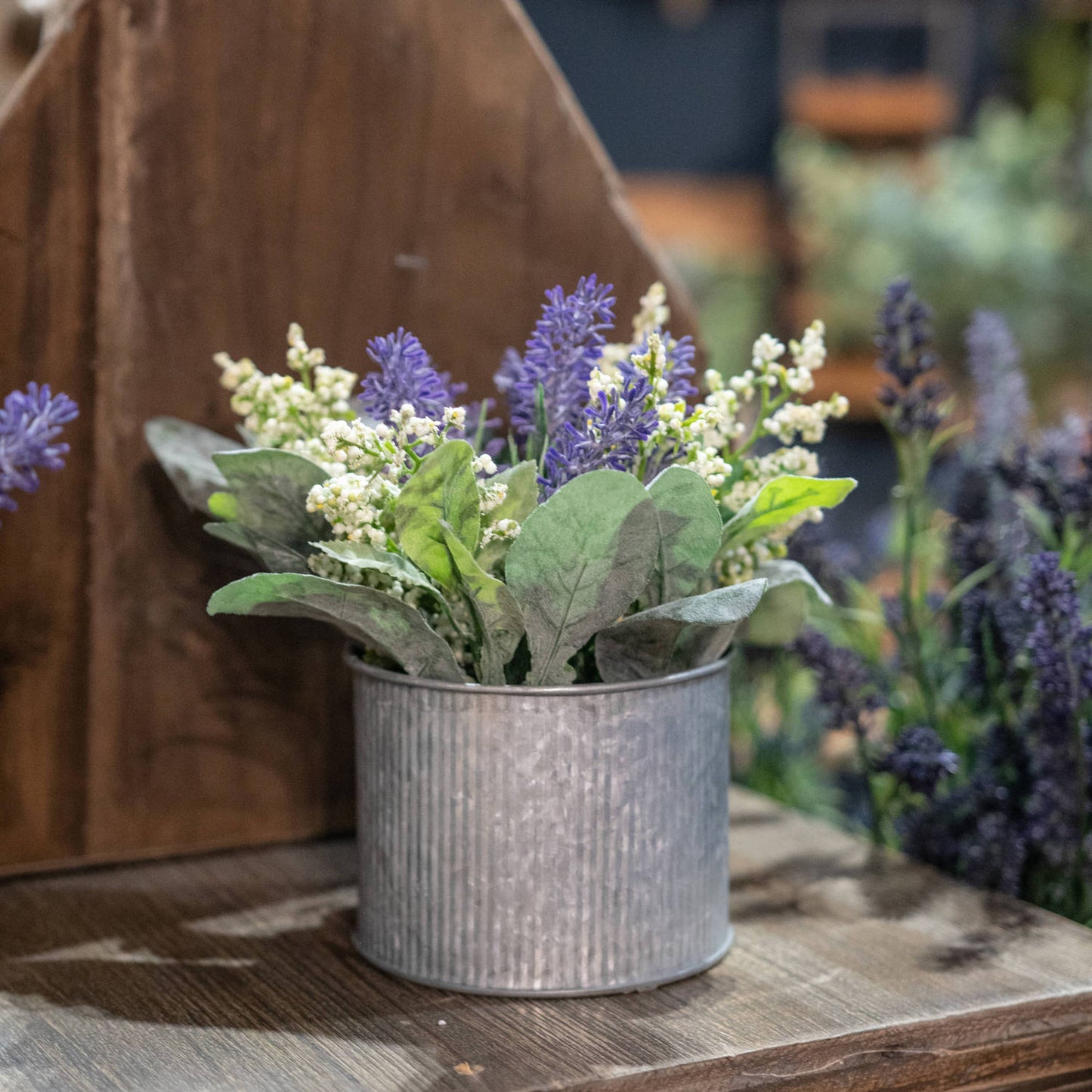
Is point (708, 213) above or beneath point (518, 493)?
above

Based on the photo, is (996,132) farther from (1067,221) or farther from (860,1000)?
(860,1000)

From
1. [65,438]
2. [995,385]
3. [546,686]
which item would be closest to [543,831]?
[546,686]

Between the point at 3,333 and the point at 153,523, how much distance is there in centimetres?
15

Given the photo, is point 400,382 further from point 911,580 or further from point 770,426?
point 911,580

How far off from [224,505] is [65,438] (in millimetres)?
165

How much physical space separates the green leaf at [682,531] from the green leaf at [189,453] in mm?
279

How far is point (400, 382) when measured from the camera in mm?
706

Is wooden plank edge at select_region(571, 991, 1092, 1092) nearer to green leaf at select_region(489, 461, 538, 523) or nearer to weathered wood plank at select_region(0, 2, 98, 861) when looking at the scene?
green leaf at select_region(489, 461, 538, 523)

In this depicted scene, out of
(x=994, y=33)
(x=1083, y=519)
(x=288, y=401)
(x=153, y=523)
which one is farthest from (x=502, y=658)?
(x=994, y=33)

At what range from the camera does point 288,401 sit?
0.77 m

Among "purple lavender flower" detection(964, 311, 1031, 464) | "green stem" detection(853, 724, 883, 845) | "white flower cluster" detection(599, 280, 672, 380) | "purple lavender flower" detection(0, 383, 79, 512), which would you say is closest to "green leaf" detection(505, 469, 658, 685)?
"white flower cluster" detection(599, 280, 672, 380)

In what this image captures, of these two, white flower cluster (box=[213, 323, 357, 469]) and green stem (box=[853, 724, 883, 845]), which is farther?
green stem (box=[853, 724, 883, 845])

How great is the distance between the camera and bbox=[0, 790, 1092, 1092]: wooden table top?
643 mm

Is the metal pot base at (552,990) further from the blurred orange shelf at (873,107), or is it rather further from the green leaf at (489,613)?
the blurred orange shelf at (873,107)
